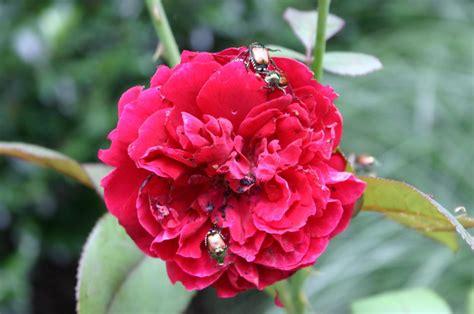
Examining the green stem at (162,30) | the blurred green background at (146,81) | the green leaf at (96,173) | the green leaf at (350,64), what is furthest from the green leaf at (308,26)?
the blurred green background at (146,81)

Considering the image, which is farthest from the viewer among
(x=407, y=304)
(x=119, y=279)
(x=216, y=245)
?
(x=407, y=304)

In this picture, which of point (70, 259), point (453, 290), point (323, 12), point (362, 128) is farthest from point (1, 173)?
point (323, 12)

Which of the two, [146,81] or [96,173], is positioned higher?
[96,173]

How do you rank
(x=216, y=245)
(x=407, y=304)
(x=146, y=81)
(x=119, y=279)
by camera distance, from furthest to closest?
(x=146, y=81), (x=407, y=304), (x=119, y=279), (x=216, y=245)

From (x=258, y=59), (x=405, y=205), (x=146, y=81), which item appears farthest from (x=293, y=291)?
(x=146, y=81)

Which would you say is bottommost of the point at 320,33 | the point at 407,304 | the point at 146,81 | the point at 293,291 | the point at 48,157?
the point at 146,81

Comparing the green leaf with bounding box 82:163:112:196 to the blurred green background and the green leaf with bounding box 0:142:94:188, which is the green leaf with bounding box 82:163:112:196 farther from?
the blurred green background

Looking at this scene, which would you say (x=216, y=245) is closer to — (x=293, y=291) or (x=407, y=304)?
(x=293, y=291)
